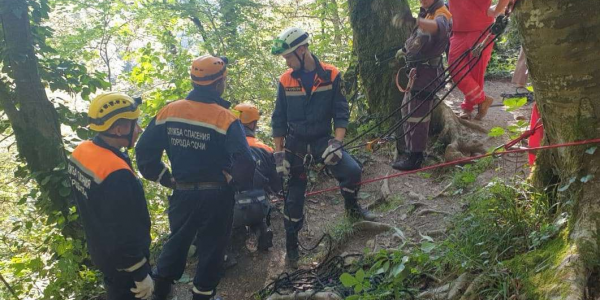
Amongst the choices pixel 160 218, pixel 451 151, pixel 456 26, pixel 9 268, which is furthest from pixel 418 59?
pixel 9 268

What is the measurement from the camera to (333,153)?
4.06 meters

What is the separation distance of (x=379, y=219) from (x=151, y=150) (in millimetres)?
2518

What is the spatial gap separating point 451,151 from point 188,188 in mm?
3248

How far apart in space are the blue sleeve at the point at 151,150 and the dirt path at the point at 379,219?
5.17 feet

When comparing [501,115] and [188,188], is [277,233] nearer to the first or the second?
[188,188]

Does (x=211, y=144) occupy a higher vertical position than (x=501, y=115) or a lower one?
higher

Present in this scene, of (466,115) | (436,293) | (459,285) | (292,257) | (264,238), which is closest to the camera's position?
(459,285)

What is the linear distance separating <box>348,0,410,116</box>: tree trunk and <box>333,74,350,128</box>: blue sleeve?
213cm

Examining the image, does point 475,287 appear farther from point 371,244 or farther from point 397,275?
point 371,244

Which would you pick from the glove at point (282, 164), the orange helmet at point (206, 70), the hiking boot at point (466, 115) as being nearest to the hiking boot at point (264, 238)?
the glove at point (282, 164)

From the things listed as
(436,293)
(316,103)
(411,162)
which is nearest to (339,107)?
(316,103)

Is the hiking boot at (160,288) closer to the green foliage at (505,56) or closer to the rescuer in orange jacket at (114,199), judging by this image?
the rescuer in orange jacket at (114,199)

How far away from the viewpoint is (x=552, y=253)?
2.29m

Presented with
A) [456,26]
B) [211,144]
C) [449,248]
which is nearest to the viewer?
[449,248]
